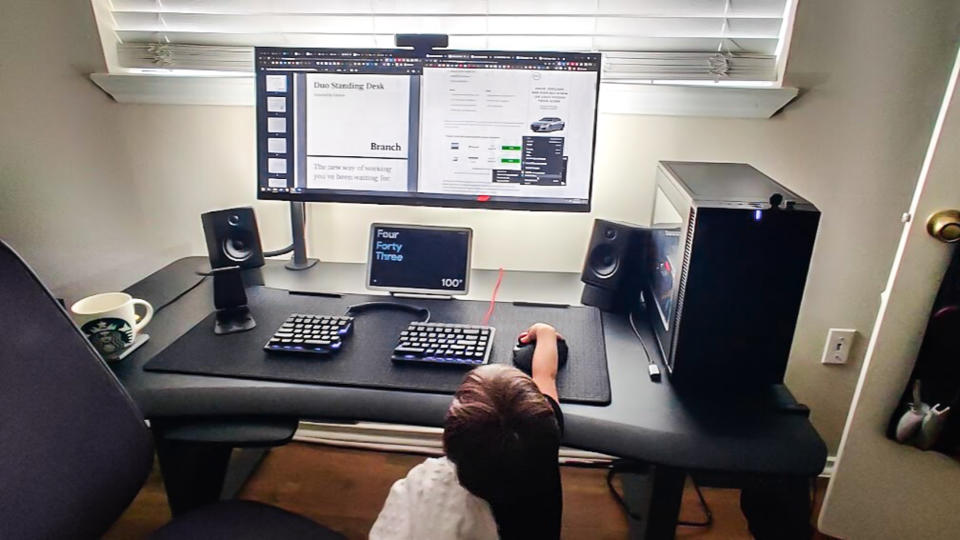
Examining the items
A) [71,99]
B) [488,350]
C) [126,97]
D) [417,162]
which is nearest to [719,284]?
[488,350]

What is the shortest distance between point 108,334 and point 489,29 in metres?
1.02

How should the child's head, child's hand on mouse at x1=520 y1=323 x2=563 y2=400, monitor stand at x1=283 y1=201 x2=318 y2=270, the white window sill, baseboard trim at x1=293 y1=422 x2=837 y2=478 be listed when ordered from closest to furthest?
the child's head < child's hand on mouse at x1=520 y1=323 x2=563 y2=400 < the white window sill < monitor stand at x1=283 y1=201 x2=318 y2=270 < baseboard trim at x1=293 y1=422 x2=837 y2=478

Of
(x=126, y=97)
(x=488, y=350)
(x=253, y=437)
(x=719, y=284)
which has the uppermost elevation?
(x=126, y=97)

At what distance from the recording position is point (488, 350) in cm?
108

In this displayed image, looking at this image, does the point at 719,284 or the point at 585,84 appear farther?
the point at 585,84

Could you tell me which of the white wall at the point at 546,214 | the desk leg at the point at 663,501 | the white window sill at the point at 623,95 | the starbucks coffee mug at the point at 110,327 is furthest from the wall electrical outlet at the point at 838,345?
the starbucks coffee mug at the point at 110,327

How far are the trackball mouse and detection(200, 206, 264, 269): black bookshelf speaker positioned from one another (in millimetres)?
715

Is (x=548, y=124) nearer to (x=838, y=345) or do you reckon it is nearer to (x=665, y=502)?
(x=665, y=502)

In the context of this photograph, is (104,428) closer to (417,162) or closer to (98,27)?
(417,162)

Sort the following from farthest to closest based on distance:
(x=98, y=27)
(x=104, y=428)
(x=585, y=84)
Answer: (x=98, y=27)
(x=585, y=84)
(x=104, y=428)

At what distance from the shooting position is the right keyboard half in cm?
106

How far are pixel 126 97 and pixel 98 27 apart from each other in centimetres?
17

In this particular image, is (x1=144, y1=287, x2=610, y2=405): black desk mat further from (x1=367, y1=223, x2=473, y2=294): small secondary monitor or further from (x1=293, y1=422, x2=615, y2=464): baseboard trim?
(x1=293, y1=422, x2=615, y2=464): baseboard trim

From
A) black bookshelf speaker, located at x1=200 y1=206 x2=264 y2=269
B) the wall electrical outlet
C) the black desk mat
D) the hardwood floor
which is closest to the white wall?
the wall electrical outlet
